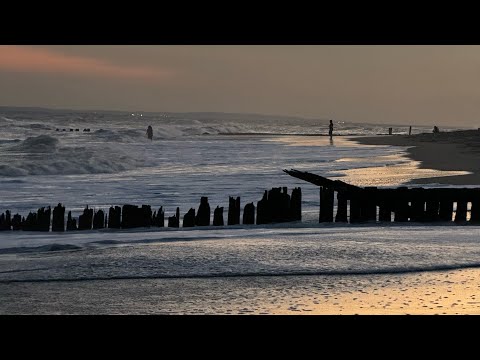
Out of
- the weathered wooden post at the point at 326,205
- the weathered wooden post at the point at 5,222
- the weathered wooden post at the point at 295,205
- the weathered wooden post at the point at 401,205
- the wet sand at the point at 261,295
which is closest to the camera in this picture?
the wet sand at the point at 261,295

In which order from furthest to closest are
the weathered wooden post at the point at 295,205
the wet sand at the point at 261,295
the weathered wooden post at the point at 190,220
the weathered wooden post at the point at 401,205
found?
1. the weathered wooden post at the point at 295,205
2. the weathered wooden post at the point at 401,205
3. the weathered wooden post at the point at 190,220
4. the wet sand at the point at 261,295

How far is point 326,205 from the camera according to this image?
13.6 meters

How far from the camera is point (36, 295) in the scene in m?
6.75

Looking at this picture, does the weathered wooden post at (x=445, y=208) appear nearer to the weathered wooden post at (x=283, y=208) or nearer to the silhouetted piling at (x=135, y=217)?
the weathered wooden post at (x=283, y=208)

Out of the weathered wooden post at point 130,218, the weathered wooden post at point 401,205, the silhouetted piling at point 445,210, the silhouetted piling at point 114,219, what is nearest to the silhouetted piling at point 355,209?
the weathered wooden post at point 401,205

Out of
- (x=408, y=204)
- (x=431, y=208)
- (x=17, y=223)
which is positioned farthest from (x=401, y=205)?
(x=17, y=223)

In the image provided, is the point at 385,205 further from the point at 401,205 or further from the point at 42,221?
the point at 42,221

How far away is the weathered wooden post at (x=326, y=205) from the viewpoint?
1353 cm

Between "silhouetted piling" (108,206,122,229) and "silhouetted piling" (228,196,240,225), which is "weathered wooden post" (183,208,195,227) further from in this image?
"silhouetted piling" (108,206,122,229)

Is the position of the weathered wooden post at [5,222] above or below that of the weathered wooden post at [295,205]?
below

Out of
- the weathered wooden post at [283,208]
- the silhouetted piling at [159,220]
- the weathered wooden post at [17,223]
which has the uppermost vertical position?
the weathered wooden post at [283,208]

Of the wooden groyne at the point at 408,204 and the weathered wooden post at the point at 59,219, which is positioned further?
the wooden groyne at the point at 408,204
